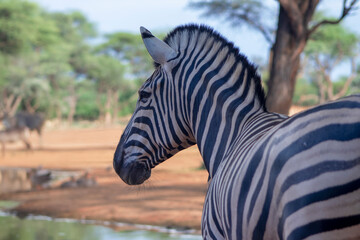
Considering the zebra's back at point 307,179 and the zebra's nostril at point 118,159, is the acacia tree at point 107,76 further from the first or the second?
the zebra's back at point 307,179

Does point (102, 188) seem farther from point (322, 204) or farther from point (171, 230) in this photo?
point (322, 204)

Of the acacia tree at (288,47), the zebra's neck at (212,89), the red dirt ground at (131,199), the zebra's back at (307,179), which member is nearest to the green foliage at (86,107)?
the red dirt ground at (131,199)

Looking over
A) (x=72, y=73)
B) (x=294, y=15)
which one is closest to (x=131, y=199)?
(x=294, y=15)

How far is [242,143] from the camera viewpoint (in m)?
2.03

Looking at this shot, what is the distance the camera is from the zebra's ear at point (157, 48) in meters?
2.34

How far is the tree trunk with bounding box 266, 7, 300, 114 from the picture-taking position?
10.0 m

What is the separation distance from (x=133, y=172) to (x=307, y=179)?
1.24 metres

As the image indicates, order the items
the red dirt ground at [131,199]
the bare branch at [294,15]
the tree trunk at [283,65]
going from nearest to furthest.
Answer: the red dirt ground at [131,199]
the bare branch at [294,15]
the tree trunk at [283,65]

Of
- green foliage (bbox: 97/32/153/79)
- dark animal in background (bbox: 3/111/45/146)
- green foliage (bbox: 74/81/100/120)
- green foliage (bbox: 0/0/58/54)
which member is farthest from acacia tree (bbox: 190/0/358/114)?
green foliage (bbox: 74/81/100/120)

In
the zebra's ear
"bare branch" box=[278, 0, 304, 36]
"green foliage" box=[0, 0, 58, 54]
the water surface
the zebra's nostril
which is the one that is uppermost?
"green foliage" box=[0, 0, 58, 54]

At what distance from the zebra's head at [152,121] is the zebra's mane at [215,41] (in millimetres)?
82

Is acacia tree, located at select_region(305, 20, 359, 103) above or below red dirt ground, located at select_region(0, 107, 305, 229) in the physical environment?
above

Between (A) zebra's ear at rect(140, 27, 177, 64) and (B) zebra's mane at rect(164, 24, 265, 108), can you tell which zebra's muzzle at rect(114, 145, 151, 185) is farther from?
(B) zebra's mane at rect(164, 24, 265, 108)

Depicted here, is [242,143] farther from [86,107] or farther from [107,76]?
[86,107]
